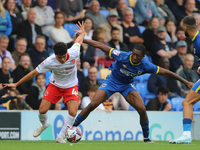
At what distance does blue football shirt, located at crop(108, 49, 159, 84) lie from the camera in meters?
7.80

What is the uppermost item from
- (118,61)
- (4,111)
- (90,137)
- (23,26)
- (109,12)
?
(109,12)

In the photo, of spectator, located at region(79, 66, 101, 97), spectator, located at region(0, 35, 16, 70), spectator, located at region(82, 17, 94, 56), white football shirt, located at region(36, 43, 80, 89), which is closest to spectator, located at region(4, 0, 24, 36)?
spectator, located at region(0, 35, 16, 70)

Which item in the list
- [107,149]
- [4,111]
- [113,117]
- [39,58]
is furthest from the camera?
[39,58]

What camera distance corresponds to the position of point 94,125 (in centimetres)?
1071

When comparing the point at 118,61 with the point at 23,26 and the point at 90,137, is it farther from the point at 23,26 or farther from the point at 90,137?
the point at 23,26

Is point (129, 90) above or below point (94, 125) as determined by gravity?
above

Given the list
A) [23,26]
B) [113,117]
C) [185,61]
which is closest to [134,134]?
[113,117]

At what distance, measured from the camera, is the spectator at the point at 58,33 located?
40.9 ft

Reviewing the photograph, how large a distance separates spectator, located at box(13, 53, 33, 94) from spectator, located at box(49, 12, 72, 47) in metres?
1.55

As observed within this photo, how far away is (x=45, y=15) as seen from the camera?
41.7 ft

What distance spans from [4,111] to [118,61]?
3.75 metres

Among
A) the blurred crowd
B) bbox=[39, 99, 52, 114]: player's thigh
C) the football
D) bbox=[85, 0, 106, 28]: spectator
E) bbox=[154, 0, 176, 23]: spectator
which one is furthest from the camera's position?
bbox=[154, 0, 176, 23]: spectator

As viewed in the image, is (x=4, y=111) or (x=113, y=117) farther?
(x=113, y=117)

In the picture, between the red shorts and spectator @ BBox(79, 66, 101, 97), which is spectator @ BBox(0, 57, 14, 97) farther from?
the red shorts
